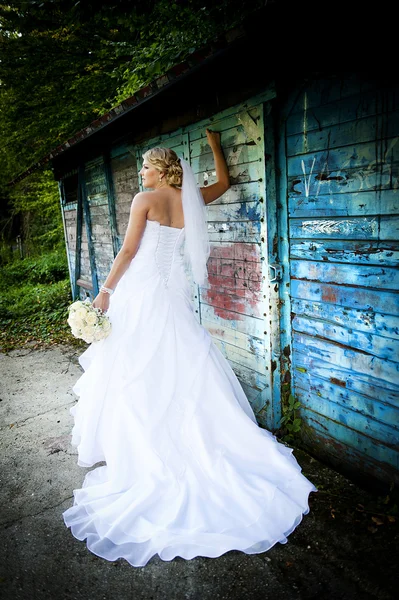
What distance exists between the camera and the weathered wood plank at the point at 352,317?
248cm

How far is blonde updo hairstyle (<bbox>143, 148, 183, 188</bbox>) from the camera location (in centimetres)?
300

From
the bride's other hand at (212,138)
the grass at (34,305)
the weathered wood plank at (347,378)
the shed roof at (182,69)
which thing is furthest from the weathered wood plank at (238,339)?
the grass at (34,305)

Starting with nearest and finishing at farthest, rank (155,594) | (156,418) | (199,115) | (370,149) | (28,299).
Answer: (155,594)
(370,149)
(156,418)
(199,115)
(28,299)

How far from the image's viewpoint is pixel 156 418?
2.89 meters

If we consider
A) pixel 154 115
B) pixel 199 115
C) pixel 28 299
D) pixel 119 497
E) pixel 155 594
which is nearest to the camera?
pixel 155 594

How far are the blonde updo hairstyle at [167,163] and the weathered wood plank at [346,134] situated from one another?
0.87 metres

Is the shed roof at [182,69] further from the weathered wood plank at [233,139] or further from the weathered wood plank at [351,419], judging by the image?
the weathered wood plank at [351,419]

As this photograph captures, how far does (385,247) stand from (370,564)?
1848mm

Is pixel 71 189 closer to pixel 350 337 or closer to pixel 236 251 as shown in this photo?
pixel 236 251

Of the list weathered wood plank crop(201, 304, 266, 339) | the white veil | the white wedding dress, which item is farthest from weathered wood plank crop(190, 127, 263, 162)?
weathered wood plank crop(201, 304, 266, 339)

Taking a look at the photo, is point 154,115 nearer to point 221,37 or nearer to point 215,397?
point 221,37

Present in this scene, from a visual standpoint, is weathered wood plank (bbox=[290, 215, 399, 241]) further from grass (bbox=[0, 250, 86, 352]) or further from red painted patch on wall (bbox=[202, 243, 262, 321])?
grass (bbox=[0, 250, 86, 352])

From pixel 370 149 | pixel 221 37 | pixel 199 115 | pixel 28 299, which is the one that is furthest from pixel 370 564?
pixel 28 299

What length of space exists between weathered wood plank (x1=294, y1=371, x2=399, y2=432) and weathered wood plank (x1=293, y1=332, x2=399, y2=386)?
18cm
